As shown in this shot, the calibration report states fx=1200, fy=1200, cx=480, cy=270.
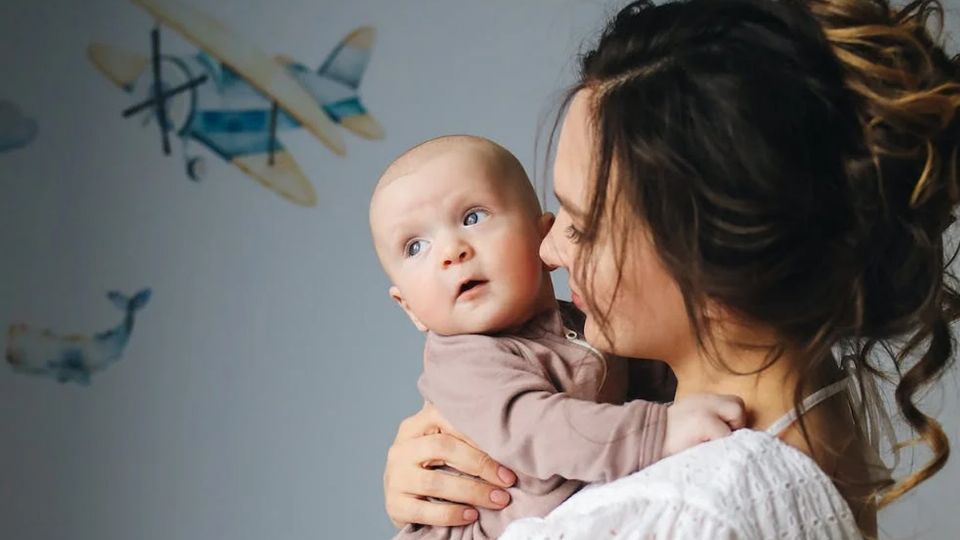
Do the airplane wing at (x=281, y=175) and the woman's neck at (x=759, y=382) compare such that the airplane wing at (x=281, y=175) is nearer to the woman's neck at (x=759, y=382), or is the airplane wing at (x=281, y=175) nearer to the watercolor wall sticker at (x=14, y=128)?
the watercolor wall sticker at (x=14, y=128)

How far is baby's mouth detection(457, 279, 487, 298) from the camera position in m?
1.13

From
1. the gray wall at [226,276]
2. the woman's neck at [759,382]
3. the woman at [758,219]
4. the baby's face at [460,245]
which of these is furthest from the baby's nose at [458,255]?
the gray wall at [226,276]

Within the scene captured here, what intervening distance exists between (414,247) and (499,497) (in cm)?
26

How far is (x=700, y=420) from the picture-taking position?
954 mm

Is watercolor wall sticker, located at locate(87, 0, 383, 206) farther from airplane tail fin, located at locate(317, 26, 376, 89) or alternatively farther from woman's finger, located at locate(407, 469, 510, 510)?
woman's finger, located at locate(407, 469, 510, 510)

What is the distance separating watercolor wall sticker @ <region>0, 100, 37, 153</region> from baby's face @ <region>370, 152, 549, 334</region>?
4.39 feet

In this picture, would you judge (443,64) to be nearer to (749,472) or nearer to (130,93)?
(130,93)

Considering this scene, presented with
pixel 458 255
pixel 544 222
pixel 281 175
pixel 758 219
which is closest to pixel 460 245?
pixel 458 255

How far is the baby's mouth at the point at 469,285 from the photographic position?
1.13 metres

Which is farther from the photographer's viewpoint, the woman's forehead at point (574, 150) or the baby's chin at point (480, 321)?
the baby's chin at point (480, 321)

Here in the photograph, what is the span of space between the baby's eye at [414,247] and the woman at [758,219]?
20cm

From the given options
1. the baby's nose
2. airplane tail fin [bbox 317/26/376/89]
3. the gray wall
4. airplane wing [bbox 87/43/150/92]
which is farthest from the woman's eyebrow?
airplane wing [bbox 87/43/150/92]

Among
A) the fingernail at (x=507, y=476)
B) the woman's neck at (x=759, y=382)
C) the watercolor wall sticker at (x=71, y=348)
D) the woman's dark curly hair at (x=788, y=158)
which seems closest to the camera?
the woman's dark curly hair at (x=788, y=158)

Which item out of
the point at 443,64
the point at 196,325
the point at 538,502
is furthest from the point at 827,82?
the point at 196,325
